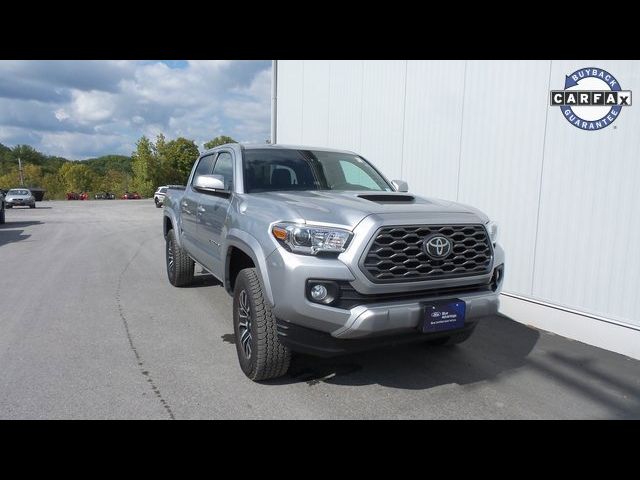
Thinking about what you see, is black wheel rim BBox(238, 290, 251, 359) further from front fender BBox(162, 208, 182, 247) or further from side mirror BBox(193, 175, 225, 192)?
front fender BBox(162, 208, 182, 247)

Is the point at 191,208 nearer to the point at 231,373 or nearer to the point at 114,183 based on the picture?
the point at 231,373

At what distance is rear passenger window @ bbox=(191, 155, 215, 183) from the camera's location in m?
5.49

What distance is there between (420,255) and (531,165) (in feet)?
9.44

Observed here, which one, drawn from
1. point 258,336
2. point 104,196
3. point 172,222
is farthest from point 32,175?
point 258,336

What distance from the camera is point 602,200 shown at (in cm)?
460

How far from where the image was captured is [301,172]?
4430 millimetres

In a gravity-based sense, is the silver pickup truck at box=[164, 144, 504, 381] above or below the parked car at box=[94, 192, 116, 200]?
above

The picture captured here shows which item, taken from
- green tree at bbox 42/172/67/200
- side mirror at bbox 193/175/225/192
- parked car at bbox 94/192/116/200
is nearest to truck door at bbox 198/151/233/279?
side mirror at bbox 193/175/225/192

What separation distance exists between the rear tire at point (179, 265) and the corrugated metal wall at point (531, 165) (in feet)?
11.4

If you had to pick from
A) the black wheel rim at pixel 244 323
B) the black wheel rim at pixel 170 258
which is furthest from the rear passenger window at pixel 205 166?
the black wheel rim at pixel 244 323

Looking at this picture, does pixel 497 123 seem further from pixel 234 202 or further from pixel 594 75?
pixel 234 202

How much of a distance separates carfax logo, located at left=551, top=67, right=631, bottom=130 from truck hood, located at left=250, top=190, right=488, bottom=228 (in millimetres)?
2174

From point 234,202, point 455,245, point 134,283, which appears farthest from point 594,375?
point 134,283

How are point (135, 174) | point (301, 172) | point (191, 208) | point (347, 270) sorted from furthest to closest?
point (135, 174)
point (191, 208)
point (301, 172)
point (347, 270)
